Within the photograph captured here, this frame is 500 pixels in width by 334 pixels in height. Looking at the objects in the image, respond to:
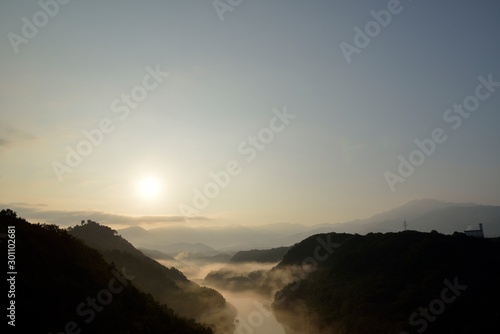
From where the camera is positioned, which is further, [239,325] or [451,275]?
[239,325]

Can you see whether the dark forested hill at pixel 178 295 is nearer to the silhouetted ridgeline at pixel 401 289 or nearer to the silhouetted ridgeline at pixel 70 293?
the silhouetted ridgeline at pixel 401 289

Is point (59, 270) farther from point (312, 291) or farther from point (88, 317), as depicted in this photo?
point (312, 291)

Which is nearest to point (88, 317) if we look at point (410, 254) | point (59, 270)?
point (59, 270)

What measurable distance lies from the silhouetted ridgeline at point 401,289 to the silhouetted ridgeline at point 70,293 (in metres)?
37.9

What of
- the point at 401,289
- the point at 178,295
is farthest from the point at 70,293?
the point at 178,295

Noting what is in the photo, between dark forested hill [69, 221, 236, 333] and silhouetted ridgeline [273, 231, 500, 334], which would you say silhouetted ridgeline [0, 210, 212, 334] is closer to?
silhouetted ridgeline [273, 231, 500, 334]

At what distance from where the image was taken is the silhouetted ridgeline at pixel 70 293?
25422 mm

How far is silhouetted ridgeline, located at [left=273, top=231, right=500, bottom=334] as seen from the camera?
50719 millimetres

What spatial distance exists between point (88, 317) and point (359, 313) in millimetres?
51870

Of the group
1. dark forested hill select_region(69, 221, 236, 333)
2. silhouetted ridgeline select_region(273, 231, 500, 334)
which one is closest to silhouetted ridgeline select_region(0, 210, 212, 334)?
silhouetted ridgeline select_region(273, 231, 500, 334)

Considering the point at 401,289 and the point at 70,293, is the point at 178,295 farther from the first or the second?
the point at 70,293

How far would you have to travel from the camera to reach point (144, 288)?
85.4 m

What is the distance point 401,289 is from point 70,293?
5980cm

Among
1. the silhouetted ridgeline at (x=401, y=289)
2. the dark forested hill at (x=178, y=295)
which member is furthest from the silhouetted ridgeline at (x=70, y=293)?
the dark forested hill at (x=178, y=295)
